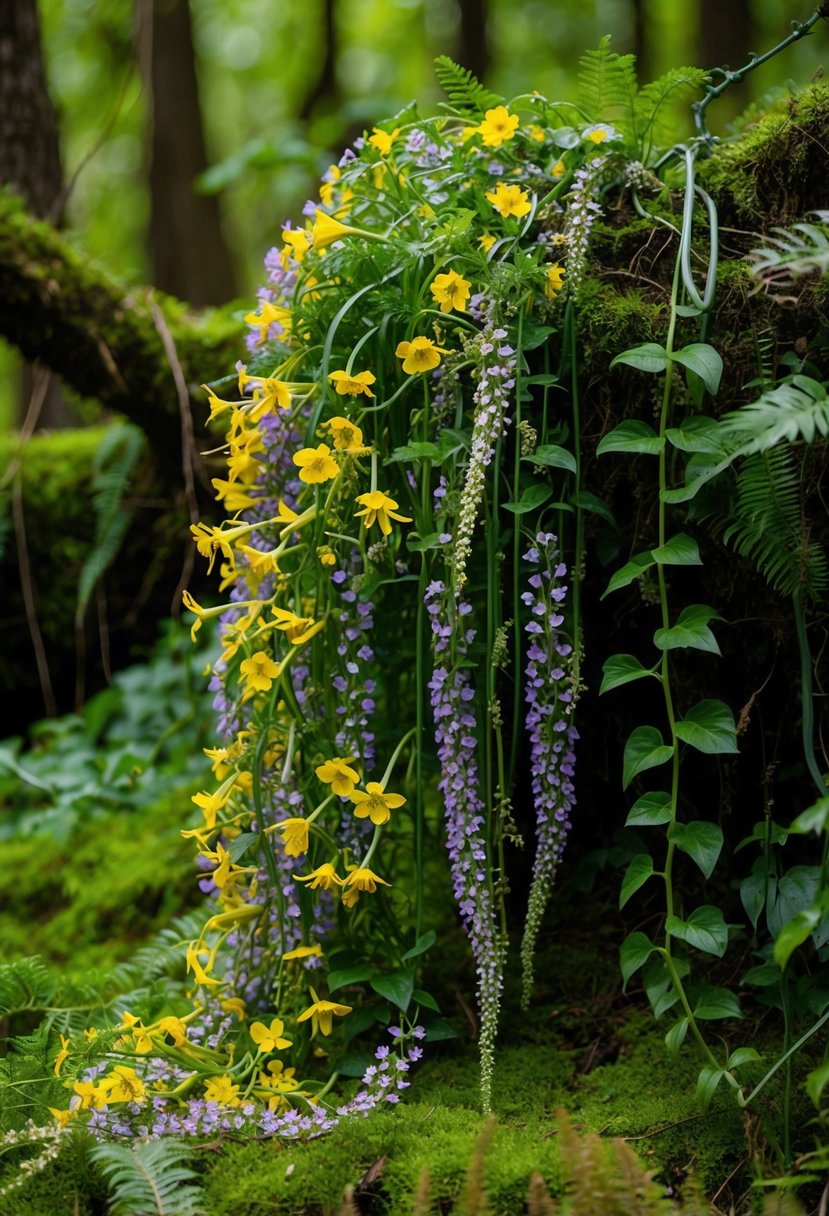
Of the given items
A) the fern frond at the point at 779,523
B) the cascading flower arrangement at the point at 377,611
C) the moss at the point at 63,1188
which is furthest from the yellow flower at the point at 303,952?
the fern frond at the point at 779,523

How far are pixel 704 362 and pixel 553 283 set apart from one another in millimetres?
381

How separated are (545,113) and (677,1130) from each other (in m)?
2.07

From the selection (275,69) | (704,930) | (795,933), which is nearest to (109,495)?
(704,930)

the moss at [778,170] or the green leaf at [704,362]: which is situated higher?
the moss at [778,170]

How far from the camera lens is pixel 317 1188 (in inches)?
63.8

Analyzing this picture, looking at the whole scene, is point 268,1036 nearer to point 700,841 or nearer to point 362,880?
point 362,880

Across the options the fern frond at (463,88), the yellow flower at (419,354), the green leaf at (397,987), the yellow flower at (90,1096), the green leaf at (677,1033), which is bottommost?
the yellow flower at (90,1096)

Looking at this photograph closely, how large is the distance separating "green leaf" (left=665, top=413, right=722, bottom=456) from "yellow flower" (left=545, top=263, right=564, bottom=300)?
1.30 feet

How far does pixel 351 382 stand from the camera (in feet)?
6.27

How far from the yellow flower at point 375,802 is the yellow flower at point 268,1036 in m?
0.42

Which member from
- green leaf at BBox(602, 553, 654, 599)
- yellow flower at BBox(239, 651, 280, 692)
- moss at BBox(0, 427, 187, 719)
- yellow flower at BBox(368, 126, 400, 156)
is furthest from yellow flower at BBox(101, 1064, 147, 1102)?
moss at BBox(0, 427, 187, 719)

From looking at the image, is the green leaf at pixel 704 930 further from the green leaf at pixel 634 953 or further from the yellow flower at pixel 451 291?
the yellow flower at pixel 451 291

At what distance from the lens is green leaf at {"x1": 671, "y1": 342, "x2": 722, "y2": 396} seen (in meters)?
1.78

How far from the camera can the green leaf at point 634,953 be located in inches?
69.4
